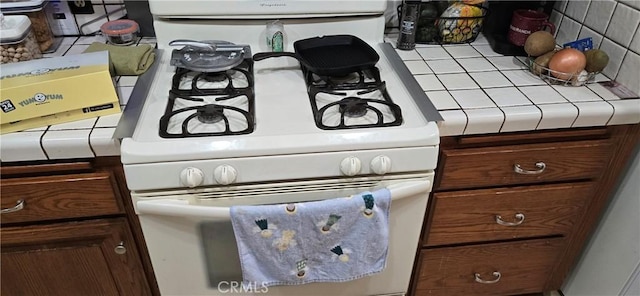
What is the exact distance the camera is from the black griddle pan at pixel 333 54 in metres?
1.12

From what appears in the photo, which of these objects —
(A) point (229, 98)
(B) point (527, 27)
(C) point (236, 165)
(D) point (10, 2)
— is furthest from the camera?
(B) point (527, 27)

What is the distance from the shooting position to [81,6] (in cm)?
134

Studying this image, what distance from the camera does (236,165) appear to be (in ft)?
3.00

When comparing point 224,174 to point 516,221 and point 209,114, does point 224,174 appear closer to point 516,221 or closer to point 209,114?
point 209,114

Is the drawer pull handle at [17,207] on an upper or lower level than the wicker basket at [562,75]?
lower

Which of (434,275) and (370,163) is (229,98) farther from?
(434,275)

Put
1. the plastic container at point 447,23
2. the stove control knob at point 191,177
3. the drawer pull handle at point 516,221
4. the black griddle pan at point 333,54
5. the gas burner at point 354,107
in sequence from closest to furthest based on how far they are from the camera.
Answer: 1. the stove control knob at point 191,177
2. the gas burner at point 354,107
3. the black griddle pan at point 333,54
4. the drawer pull handle at point 516,221
5. the plastic container at point 447,23

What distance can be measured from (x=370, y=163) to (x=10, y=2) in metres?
1.00

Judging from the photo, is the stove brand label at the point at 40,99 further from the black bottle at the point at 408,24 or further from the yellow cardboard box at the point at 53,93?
the black bottle at the point at 408,24

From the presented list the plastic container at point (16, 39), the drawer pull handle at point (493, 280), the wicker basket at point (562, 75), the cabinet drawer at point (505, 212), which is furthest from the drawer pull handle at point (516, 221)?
the plastic container at point (16, 39)

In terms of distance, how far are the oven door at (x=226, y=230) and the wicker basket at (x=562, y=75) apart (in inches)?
17.9

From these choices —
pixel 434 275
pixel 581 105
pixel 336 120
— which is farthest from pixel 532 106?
pixel 434 275

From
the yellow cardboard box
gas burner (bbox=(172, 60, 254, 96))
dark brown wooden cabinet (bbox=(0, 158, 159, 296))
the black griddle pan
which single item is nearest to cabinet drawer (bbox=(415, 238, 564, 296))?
the black griddle pan

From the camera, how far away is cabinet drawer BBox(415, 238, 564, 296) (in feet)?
4.25
